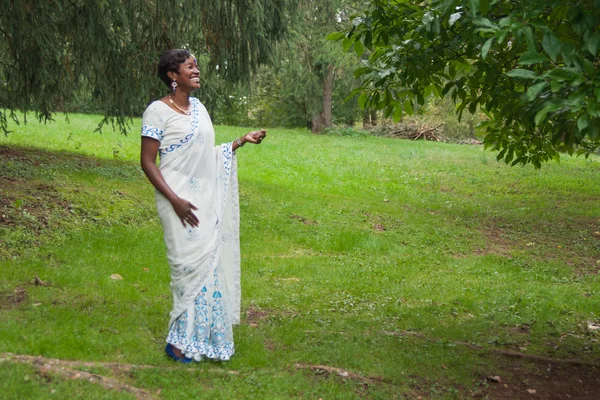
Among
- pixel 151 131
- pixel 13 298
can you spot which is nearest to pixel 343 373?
pixel 151 131

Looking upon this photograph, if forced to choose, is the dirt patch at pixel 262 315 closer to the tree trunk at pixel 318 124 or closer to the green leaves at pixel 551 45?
the green leaves at pixel 551 45

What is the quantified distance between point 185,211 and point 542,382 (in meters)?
3.16

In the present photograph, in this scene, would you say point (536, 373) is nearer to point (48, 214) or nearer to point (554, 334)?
point (554, 334)

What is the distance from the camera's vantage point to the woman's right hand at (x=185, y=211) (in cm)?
495

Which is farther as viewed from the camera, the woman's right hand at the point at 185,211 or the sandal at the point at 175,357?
the sandal at the point at 175,357

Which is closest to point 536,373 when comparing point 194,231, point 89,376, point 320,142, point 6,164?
point 194,231

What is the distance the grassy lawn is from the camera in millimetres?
5098

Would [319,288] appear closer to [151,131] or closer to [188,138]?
[188,138]

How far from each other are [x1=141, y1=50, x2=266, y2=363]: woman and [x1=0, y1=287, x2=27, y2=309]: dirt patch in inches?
70.9

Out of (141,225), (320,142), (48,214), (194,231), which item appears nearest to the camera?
(194,231)

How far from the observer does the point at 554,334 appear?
705 cm

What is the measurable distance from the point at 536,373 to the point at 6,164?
880 cm

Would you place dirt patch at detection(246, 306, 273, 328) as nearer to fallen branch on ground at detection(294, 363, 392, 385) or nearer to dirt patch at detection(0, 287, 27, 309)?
fallen branch on ground at detection(294, 363, 392, 385)

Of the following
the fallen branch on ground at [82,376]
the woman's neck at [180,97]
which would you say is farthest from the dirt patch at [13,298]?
the woman's neck at [180,97]
